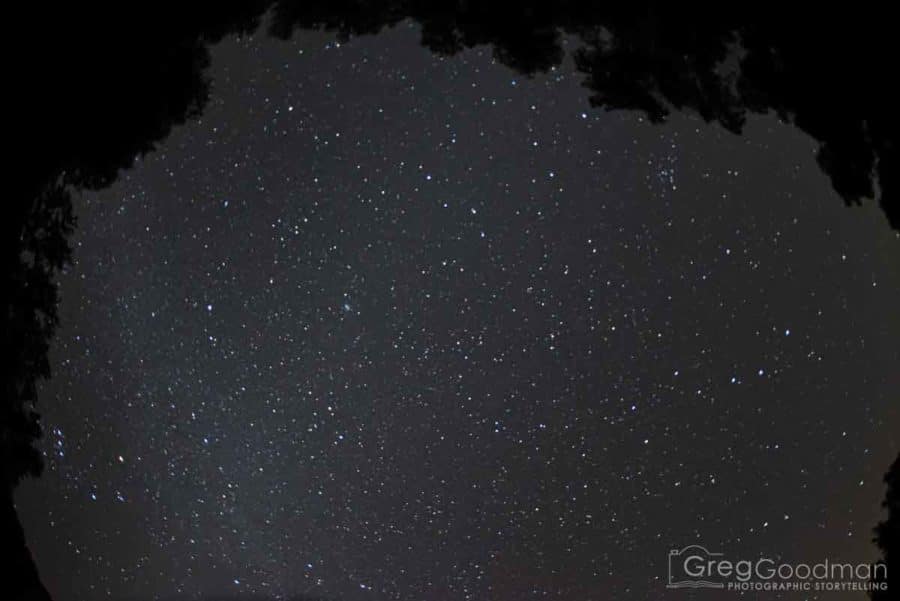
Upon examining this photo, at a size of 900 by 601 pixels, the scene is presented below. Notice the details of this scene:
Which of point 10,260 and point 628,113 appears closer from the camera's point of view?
point 628,113

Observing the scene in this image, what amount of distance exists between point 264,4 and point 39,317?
109cm

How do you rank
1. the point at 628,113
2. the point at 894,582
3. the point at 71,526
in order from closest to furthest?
1. the point at 628,113
2. the point at 894,582
3. the point at 71,526

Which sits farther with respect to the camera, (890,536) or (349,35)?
(890,536)

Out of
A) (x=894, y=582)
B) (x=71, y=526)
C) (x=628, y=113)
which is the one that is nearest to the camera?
(x=628, y=113)

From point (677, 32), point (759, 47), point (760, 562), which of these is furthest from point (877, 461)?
point (677, 32)

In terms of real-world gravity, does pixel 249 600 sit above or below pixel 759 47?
below

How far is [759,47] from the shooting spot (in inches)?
63.3

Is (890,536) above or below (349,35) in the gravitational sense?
below

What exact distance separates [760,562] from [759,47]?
55.0 inches

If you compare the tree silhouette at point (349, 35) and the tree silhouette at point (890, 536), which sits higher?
the tree silhouette at point (349, 35)

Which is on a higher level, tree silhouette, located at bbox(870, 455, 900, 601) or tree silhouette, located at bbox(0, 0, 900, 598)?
tree silhouette, located at bbox(0, 0, 900, 598)

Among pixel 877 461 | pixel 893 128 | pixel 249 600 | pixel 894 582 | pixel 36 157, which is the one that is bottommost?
pixel 249 600

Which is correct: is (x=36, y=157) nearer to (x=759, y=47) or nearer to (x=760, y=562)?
(x=759, y=47)

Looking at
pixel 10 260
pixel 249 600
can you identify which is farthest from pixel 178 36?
pixel 249 600
